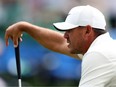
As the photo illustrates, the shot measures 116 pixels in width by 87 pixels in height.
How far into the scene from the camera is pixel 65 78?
390 inches

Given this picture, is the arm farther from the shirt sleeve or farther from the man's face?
the shirt sleeve

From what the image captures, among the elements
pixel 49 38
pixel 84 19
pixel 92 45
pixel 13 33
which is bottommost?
pixel 49 38

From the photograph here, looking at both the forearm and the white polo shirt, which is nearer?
the white polo shirt

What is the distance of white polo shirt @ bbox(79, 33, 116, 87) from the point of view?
12.7 feet

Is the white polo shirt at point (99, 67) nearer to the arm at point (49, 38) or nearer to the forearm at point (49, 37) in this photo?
the arm at point (49, 38)

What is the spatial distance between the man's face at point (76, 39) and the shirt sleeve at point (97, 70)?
0.58 feet

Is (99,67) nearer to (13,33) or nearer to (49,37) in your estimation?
(13,33)

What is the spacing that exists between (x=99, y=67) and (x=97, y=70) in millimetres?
30

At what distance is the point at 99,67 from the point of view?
3.88 m

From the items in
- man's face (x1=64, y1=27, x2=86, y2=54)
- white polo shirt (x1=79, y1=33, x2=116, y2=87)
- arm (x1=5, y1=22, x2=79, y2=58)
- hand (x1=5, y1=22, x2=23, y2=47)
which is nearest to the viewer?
white polo shirt (x1=79, y1=33, x2=116, y2=87)

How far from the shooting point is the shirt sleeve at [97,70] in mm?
3861

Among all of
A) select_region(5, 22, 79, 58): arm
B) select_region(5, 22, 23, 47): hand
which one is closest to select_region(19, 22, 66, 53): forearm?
select_region(5, 22, 79, 58): arm

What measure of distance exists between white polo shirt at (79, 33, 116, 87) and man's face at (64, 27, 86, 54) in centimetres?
14

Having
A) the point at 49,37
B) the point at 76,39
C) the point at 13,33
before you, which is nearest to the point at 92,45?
the point at 76,39
